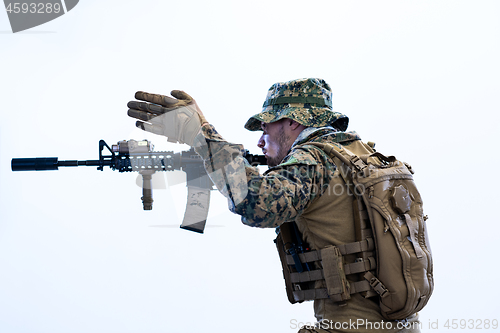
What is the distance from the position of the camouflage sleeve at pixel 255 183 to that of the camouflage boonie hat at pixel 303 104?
34cm

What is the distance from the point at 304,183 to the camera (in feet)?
3.53

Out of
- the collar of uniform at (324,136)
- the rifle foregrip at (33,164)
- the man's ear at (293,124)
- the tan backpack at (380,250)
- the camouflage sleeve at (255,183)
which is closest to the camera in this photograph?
the camouflage sleeve at (255,183)

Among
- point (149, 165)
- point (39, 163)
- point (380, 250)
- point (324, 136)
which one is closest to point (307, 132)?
point (324, 136)

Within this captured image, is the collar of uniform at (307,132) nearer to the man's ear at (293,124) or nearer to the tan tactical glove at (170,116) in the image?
the man's ear at (293,124)

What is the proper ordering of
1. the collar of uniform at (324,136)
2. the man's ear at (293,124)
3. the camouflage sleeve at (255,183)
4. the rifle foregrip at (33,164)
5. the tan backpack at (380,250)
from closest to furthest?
the camouflage sleeve at (255,183) → the tan backpack at (380,250) → the collar of uniform at (324,136) → the man's ear at (293,124) → the rifle foregrip at (33,164)

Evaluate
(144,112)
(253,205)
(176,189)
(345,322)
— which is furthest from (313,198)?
(176,189)

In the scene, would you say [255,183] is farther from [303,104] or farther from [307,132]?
[303,104]

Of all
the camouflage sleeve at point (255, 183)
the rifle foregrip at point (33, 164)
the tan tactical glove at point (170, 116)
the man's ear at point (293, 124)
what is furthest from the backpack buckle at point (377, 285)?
the rifle foregrip at point (33, 164)

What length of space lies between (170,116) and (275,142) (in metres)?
0.55

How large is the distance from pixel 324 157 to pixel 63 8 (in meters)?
2.32

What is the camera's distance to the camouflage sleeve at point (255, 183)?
3.16 feet

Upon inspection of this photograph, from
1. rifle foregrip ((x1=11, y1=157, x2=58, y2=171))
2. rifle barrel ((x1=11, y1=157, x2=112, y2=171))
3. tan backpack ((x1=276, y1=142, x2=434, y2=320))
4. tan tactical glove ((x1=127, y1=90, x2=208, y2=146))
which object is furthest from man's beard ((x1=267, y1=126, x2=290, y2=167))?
rifle foregrip ((x1=11, y1=157, x2=58, y2=171))

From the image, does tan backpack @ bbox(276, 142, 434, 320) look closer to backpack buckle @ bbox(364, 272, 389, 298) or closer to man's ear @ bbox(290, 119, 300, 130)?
backpack buckle @ bbox(364, 272, 389, 298)

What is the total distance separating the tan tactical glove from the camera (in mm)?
1030
